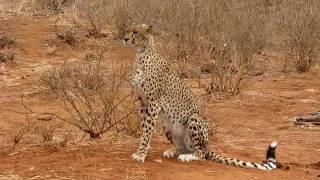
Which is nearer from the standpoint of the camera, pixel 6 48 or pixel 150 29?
pixel 150 29

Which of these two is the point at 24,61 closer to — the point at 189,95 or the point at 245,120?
the point at 245,120

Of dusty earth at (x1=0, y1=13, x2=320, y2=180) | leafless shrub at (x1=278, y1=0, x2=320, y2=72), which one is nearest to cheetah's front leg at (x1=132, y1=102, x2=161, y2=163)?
dusty earth at (x1=0, y1=13, x2=320, y2=180)

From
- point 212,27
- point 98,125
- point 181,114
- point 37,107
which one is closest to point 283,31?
point 212,27

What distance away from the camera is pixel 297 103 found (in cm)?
1024

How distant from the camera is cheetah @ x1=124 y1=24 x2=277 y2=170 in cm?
596

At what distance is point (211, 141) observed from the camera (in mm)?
7605

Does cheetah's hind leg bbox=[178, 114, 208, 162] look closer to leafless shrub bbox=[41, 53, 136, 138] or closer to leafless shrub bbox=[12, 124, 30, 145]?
leafless shrub bbox=[41, 53, 136, 138]

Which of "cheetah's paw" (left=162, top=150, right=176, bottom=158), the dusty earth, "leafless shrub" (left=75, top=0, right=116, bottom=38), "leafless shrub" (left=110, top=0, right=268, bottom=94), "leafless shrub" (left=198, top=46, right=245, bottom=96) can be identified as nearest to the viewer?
the dusty earth

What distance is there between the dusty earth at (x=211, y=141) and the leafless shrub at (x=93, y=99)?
1.18 ft

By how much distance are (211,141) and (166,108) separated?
165 centimetres

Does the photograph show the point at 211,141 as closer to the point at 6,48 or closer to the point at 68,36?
the point at 6,48

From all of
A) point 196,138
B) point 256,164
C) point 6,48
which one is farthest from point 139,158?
point 6,48

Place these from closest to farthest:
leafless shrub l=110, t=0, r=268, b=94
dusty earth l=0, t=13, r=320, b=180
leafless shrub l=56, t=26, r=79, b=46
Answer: dusty earth l=0, t=13, r=320, b=180 → leafless shrub l=110, t=0, r=268, b=94 → leafless shrub l=56, t=26, r=79, b=46

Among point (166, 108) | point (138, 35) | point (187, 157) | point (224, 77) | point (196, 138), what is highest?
point (138, 35)
